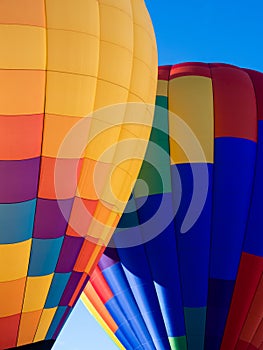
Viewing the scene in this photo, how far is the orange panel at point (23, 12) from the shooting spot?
5035 mm

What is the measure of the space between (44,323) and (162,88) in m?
3.15

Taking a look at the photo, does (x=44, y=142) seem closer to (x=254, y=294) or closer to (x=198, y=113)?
(x=198, y=113)

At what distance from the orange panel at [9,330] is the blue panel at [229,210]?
251 cm

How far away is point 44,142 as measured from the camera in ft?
16.8

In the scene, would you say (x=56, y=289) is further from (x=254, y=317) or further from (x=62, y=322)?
(x=254, y=317)

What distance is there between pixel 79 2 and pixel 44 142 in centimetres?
→ 121

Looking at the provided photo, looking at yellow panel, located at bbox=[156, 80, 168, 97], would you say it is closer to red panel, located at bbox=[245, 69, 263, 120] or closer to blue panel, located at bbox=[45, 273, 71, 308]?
red panel, located at bbox=[245, 69, 263, 120]

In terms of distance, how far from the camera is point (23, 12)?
5.09 m

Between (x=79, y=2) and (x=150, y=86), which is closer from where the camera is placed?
(x=79, y=2)

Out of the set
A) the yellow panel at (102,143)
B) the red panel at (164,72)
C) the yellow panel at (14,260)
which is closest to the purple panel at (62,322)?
the yellow panel at (14,260)

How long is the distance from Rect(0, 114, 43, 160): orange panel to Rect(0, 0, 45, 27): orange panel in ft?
2.43

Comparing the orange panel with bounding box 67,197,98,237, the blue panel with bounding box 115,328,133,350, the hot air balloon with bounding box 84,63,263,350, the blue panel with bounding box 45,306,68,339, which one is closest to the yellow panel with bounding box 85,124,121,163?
the orange panel with bounding box 67,197,98,237

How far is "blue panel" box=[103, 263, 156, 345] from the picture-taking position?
286 inches

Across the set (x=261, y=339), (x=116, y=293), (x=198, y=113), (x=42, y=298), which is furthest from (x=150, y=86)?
(x=261, y=339)
